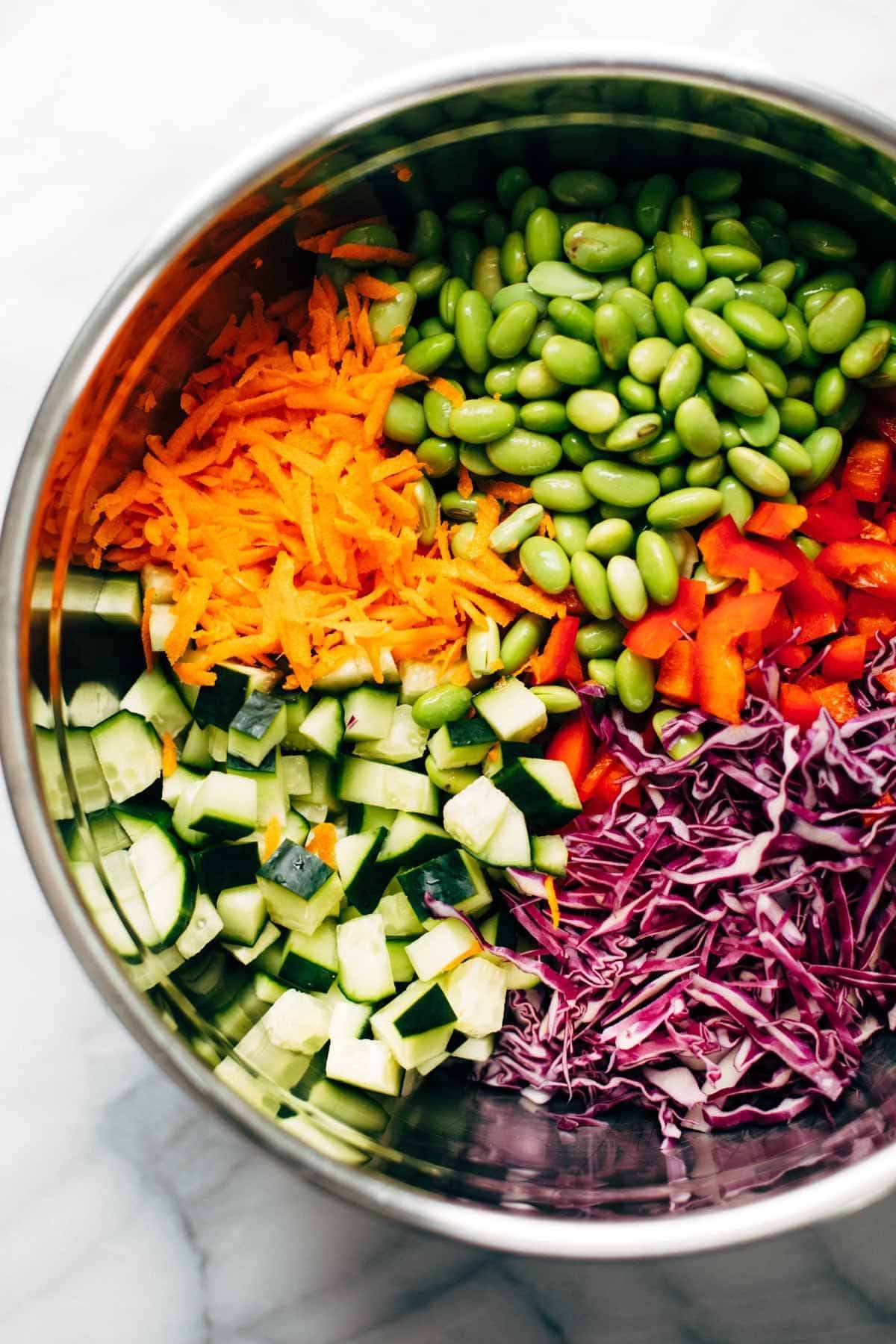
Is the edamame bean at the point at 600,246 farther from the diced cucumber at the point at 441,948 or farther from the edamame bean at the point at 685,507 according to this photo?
the diced cucumber at the point at 441,948

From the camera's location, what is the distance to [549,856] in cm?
160

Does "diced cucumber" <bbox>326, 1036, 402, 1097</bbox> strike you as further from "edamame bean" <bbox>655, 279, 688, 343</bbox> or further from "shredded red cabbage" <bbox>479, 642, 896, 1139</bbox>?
"edamame bean" <bbox>655, 279, 688, 343</bbox>

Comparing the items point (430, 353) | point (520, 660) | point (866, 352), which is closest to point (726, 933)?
point (520, 660)

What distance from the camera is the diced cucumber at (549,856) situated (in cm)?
160

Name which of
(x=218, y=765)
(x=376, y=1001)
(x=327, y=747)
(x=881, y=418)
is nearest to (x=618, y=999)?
(x=376, y=1001)

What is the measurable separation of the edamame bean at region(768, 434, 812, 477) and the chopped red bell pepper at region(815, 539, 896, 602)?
138mm

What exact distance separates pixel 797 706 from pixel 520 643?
1.40ft

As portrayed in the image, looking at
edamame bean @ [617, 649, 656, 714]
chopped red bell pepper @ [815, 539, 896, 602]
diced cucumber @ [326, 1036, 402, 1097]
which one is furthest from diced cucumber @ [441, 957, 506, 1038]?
chopped red bell pepper @ [815, 539, 896, 602]

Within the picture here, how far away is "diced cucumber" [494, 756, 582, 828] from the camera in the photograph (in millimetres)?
1533

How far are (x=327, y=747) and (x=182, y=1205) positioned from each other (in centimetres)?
82

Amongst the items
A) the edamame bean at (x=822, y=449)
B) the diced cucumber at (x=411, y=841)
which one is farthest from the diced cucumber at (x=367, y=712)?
the edamame bean at (x=822, y=449)

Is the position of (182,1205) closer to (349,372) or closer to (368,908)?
(368,908)

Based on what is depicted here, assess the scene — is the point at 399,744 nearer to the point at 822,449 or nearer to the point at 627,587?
the point at 627,587

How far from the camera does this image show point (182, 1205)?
5.69ft
